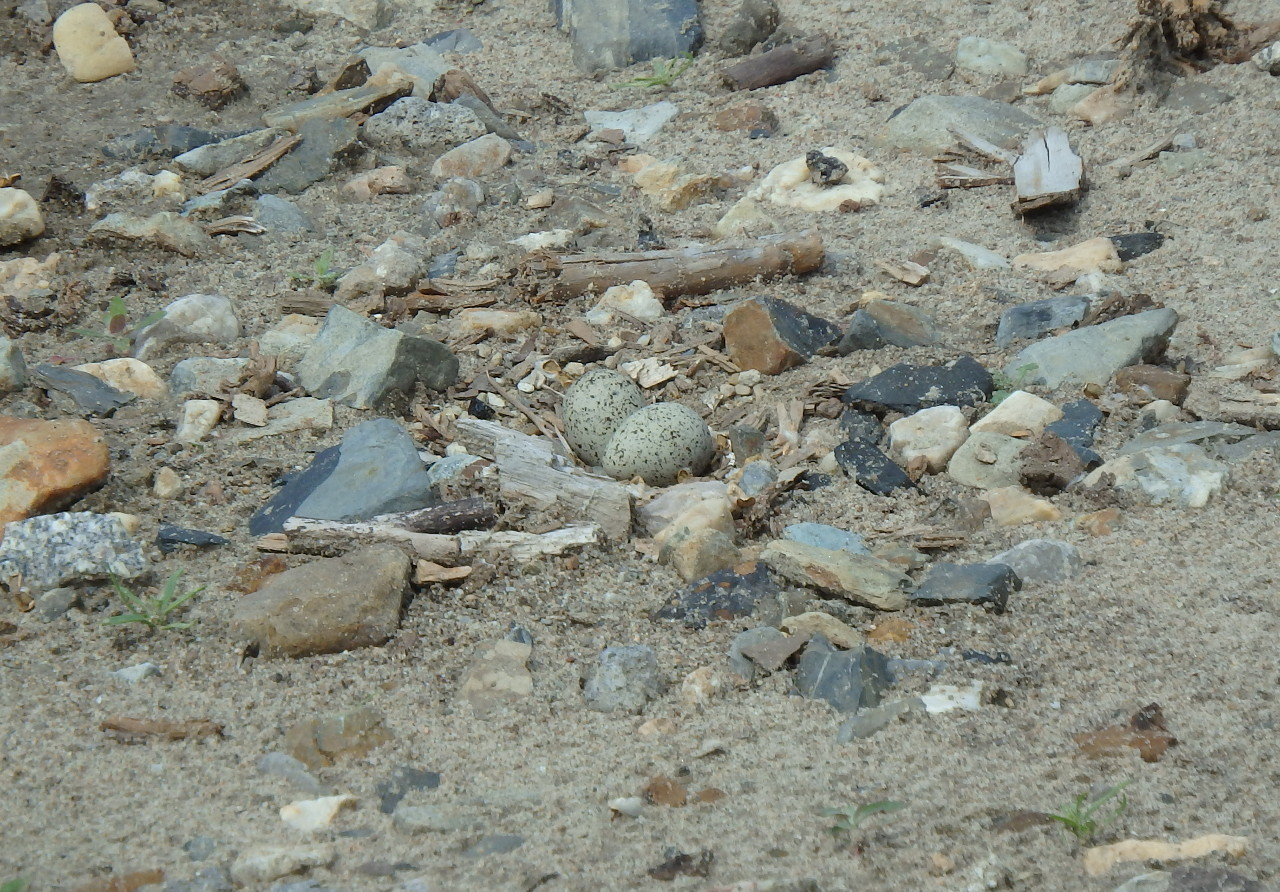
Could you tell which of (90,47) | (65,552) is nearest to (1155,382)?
(65,552)

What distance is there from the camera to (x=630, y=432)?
4.34 m

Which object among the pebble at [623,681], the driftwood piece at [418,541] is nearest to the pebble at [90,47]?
the driftwood piece at [418,541]

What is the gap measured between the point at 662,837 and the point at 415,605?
4.43 ft

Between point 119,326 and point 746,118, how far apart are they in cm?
385

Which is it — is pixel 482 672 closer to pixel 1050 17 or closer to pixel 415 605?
pixel 415 605

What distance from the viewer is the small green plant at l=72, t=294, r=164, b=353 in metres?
5.29

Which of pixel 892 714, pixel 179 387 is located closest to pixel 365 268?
pixel 179 387

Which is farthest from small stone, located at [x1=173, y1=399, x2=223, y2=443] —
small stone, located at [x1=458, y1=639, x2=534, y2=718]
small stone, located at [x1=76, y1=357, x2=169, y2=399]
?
small stone, located at [x1=458, y1=639, x2=534, y2=718]

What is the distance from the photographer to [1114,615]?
3.23 meters

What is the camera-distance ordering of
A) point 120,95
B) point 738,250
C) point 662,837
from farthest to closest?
point 120,95
point 738,250
point 662,837

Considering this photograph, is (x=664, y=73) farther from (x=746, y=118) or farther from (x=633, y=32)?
(x=746, y=118)

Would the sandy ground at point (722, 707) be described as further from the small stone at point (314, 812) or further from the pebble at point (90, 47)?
the pebble at point (90, 47)

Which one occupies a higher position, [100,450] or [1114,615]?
[100,450]

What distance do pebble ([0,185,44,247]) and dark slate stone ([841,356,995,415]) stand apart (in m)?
4.42
